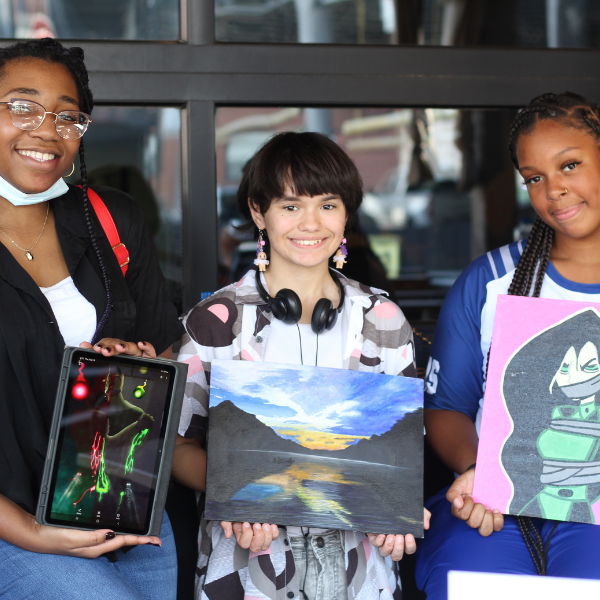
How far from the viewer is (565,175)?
1.91 metres

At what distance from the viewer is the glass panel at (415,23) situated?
283 cm

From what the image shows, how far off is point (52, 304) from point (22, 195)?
0.30 m

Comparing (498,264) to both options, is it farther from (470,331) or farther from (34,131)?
(34,131)

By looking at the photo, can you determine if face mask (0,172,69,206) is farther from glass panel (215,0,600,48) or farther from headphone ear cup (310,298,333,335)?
glass panel (215,0,600,48)

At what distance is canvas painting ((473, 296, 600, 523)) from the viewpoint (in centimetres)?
169

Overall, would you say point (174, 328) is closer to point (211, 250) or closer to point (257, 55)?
point (211, 250)

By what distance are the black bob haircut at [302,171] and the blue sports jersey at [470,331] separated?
43 centimetres

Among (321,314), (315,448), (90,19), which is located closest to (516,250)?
(321,314)

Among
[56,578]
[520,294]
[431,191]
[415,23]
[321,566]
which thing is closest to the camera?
[56,578]

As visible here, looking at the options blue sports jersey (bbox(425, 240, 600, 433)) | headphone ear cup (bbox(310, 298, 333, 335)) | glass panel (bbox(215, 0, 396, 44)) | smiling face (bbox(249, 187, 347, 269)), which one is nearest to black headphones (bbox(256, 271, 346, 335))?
headphone ear cup (bbox(310, 298, 333, 335))

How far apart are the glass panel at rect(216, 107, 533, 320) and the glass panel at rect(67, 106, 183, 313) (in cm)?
132

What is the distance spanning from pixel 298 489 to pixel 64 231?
94 centimetres

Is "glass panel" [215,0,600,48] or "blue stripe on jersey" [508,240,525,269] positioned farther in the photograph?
"glass panel" [215,0,600,48]

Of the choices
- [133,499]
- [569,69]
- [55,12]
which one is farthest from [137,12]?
[133,499]
